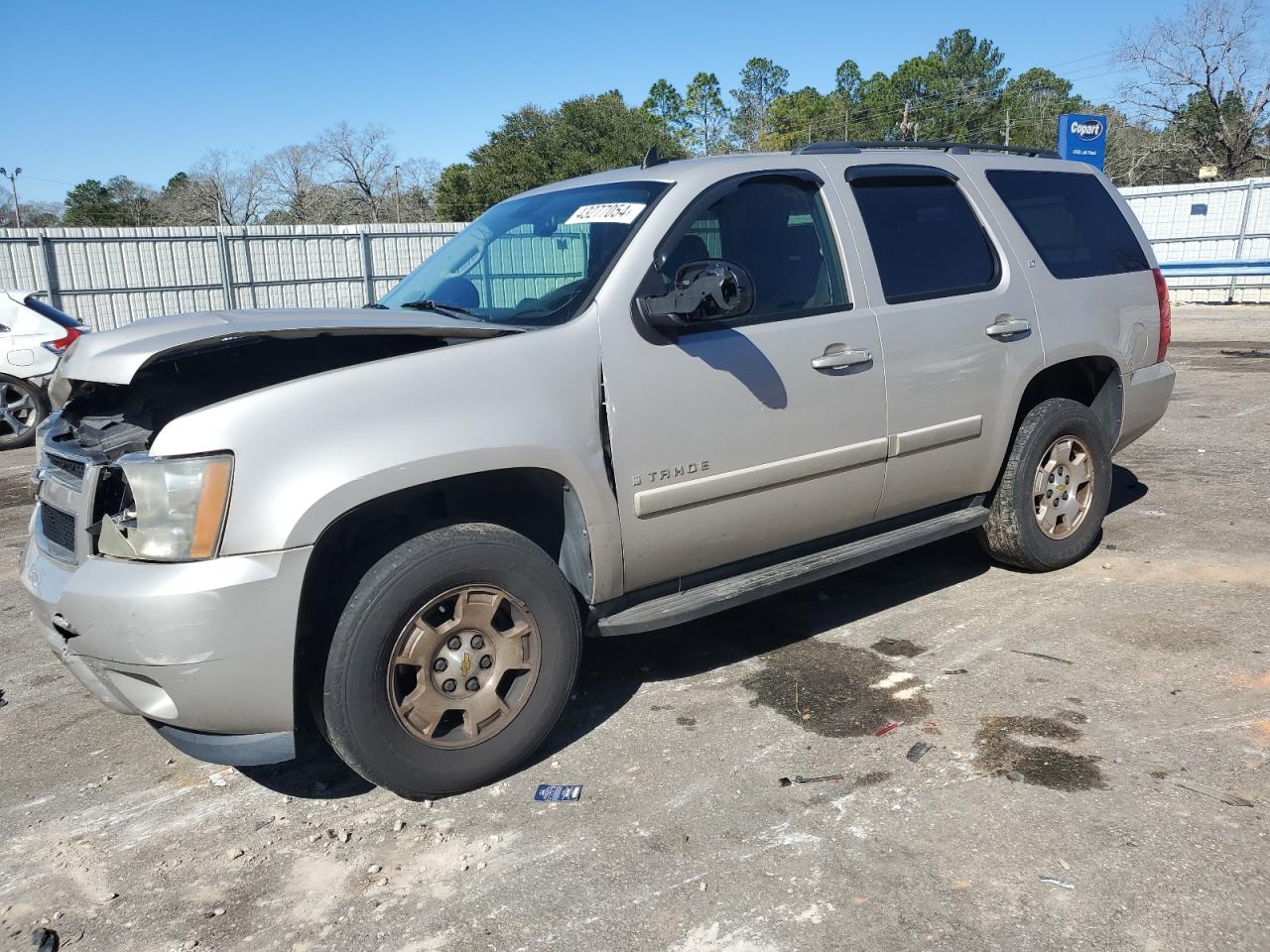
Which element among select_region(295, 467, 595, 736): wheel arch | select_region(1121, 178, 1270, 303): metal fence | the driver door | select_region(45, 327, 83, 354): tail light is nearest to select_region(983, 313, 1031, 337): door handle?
the driver door

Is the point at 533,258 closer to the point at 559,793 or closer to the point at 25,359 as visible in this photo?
the point at 559,793

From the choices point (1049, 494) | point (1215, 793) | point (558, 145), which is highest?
point (558, 145)

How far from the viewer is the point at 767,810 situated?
303 cm

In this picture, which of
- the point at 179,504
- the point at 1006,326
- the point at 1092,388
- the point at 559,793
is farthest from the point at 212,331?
the point at 1092,388

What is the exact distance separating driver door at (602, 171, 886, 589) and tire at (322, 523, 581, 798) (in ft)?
1.38

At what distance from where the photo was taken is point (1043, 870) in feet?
8.77

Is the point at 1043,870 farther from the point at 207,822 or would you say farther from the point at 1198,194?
the point at 1198,194

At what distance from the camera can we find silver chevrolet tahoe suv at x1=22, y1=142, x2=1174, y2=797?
2.78m

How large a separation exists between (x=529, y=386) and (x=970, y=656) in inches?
85.7

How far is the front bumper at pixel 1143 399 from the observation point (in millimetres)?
5090

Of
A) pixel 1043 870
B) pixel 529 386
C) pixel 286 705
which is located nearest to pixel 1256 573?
pixel 1043 870

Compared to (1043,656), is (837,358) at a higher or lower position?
higher

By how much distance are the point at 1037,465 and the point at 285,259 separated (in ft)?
57.8

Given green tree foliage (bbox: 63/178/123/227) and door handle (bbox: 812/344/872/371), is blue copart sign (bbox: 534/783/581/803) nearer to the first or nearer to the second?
door handle (bbox: 812/344/872/371)
